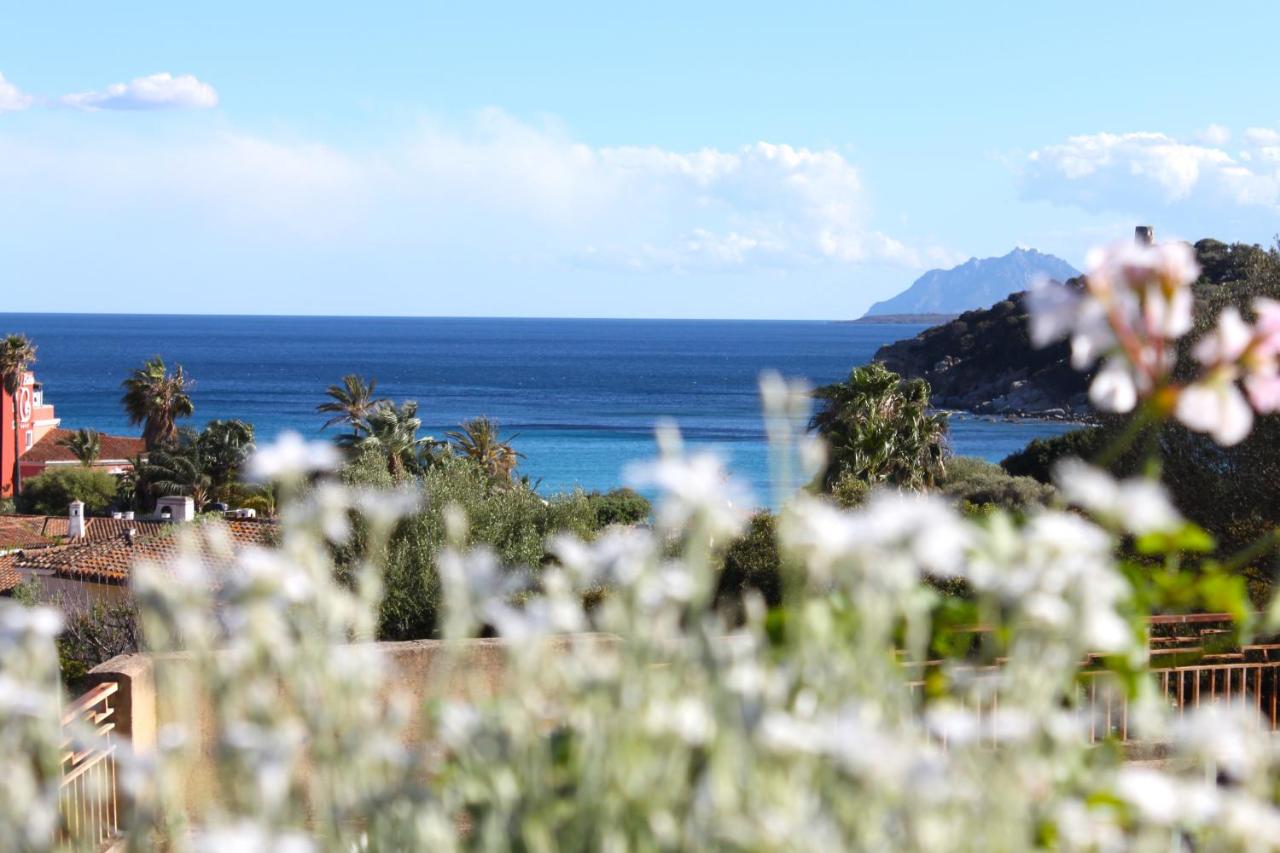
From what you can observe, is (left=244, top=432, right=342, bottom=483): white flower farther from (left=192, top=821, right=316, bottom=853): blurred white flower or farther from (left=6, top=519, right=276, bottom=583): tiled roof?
(left=6, top=519, right=276, bottom=583): tiled roof

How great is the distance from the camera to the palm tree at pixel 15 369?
58.1 meters

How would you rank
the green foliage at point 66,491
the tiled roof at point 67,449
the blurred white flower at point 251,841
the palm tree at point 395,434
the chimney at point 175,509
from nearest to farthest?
the blurred white flower at point 251,841, the palm tree at point 395,434, the chimney at point 175,509, the green foliage at point 66,491, the tiled roof at point 67,449

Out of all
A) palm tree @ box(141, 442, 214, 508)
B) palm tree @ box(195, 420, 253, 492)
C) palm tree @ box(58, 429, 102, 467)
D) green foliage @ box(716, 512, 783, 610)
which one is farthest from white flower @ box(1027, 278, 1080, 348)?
palm tree @ box(58, 429, 102, 467)

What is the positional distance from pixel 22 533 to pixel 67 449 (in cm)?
2589

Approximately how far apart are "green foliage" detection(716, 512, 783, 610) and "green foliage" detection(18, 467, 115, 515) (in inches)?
1642

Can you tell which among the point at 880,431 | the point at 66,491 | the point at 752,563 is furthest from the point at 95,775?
the point at 66,491

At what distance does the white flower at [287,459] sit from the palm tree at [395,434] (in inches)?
1329

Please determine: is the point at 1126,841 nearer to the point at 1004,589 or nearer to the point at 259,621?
the point at 1004,589

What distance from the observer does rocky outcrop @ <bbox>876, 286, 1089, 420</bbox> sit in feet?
265

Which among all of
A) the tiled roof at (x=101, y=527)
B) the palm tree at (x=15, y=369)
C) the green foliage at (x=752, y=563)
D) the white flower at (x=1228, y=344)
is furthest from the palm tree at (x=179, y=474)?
the white flower at (x=1228, y=344)

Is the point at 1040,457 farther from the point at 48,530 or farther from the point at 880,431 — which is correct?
the point at 48,530

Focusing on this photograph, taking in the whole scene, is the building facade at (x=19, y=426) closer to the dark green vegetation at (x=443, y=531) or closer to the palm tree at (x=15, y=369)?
the palm tree at (x=15, y=369)

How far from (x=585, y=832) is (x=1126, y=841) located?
0.69m

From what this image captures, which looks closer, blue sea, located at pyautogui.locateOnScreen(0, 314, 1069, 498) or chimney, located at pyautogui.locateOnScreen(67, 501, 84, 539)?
chimney, located at pyautogui.locateOnScreen(67, 501, 84, 539)
